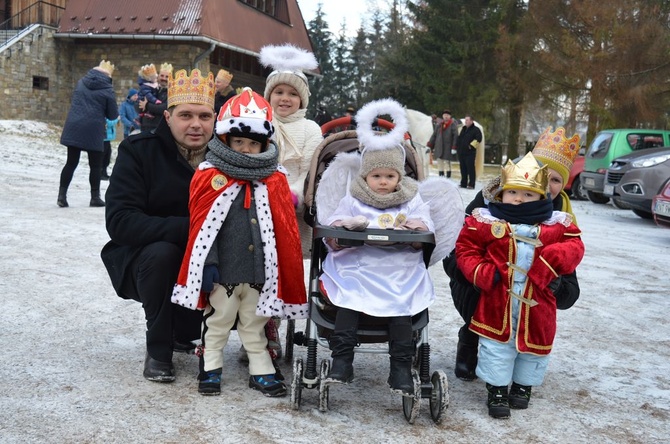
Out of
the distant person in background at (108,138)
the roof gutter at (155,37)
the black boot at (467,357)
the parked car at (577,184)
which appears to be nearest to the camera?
the black boot at (467,357)

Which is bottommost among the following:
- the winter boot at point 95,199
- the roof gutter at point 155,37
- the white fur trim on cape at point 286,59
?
the winter boot at point 95,199

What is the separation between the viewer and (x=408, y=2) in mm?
37500

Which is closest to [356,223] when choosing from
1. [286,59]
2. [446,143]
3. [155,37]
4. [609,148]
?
[286,59]

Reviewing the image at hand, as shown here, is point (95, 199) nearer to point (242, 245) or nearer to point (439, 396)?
point (242, 245)

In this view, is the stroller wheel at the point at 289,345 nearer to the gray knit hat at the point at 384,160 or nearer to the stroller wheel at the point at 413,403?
the stroller wheel at the point at 413,403

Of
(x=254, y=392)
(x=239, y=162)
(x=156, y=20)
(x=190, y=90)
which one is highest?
(x=156, y=20)

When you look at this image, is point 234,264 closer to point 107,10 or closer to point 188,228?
point 188,228

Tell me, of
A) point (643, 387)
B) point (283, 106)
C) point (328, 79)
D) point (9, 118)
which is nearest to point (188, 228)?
point (283, 106)

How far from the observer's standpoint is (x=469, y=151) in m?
17.9

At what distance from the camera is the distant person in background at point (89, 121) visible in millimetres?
9664

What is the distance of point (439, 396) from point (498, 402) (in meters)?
0.45

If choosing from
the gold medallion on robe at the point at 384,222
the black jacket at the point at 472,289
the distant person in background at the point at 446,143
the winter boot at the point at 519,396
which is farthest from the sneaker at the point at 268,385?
the distant person in background at the point at 446,143

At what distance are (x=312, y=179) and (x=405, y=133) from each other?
62cm

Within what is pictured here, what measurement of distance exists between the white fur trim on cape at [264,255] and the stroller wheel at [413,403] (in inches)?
29.2
